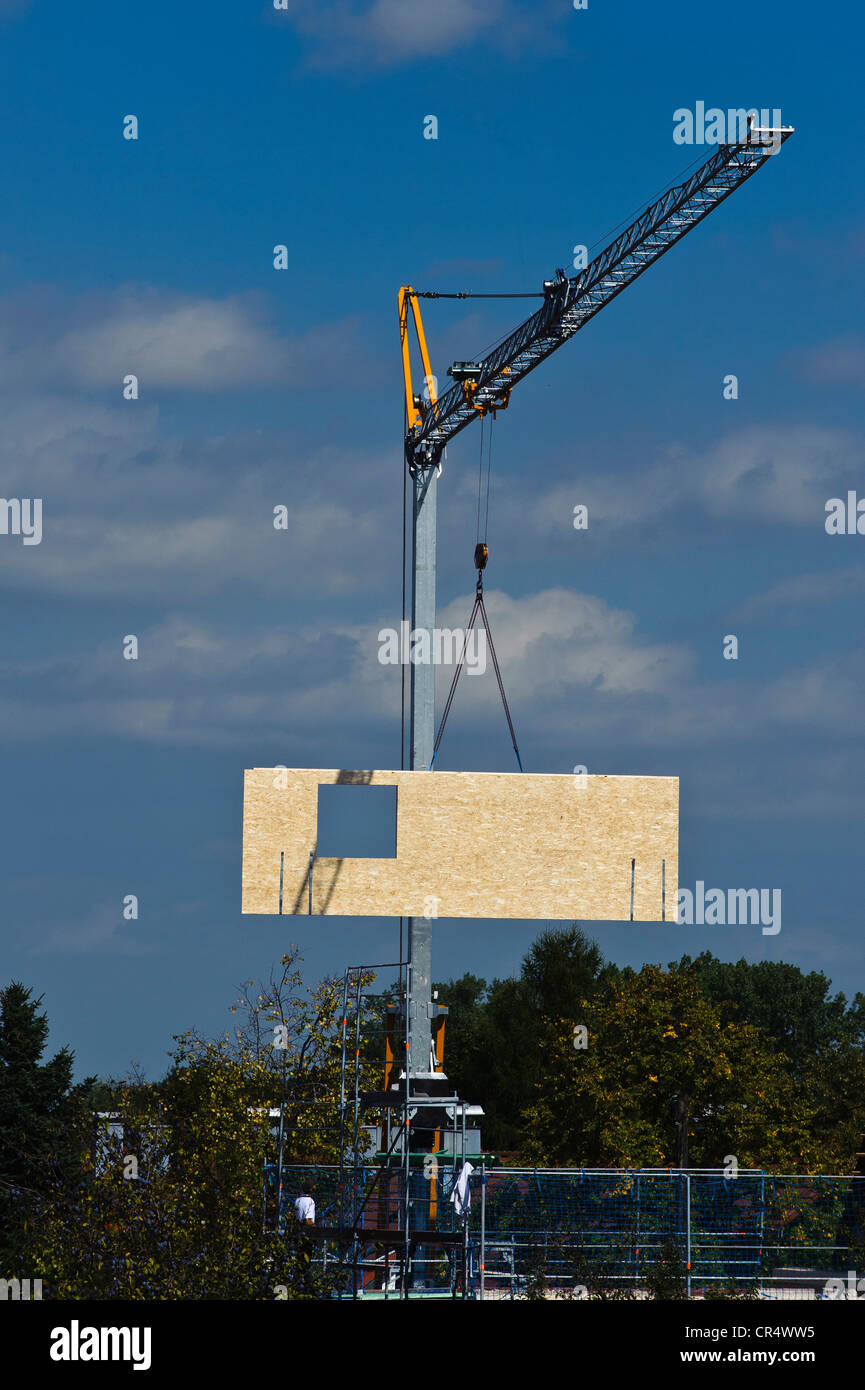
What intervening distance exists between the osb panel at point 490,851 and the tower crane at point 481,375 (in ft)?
29.0

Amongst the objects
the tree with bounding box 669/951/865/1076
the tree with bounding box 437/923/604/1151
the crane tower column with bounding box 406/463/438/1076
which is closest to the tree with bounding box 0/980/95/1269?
the crane tower column with bounding box 406/463/438/1076

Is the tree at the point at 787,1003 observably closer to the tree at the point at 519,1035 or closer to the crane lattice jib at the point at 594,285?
the tree at the point at 519,1035

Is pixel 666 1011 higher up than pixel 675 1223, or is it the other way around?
pixel 666 1011

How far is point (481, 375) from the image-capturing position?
3425 cm

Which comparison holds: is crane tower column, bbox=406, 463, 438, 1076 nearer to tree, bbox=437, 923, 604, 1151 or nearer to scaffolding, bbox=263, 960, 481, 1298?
scaffolding, bbox=263, 960, 481, 1298

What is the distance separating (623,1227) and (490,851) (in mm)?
13260

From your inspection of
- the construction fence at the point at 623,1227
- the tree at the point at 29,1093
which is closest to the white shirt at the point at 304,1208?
the construction fence at the point at 623,1227

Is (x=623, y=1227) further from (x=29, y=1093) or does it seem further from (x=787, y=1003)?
(x=787, y=1003)

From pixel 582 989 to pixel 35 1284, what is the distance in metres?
50.7

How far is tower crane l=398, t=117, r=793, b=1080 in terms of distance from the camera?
100ft

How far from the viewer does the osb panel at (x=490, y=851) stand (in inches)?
768
